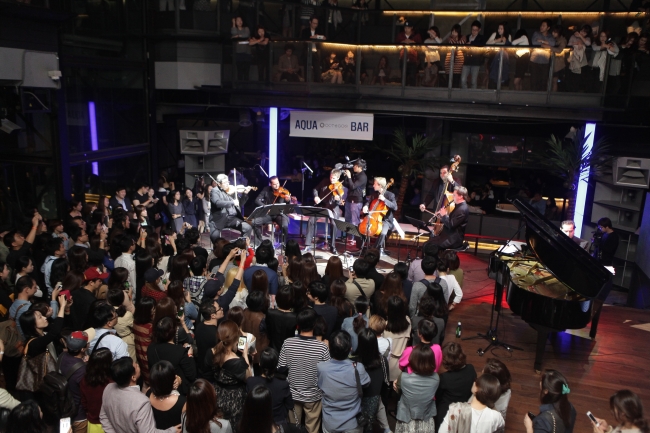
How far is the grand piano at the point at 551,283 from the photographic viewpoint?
5758mm

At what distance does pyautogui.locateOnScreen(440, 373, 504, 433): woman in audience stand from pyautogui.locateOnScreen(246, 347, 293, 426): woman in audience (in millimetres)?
1165

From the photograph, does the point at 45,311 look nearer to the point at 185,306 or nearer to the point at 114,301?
the point at 114,301

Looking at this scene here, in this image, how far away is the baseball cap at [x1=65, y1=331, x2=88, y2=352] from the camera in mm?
4090

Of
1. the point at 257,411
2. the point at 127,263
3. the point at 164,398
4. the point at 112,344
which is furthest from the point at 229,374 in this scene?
the point at 127,263

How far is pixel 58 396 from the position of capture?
3.90 m

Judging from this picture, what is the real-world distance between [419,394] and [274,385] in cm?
113

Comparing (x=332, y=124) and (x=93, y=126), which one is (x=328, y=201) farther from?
(x=93, y=126)

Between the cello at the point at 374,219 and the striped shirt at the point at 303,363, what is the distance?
536 centimetres

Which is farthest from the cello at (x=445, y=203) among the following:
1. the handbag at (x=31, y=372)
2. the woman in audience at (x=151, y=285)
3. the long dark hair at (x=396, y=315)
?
the handbag at (x=31, y=372)

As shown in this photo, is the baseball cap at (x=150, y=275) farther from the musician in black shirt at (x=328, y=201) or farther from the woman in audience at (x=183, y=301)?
the musician in black shirt at (x=328, y=201)

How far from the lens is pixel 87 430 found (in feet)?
13.3

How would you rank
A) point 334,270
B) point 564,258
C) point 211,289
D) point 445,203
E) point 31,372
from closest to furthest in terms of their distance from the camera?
point 31,372, point 211,289, point 334,270, point 564,258, point 445,203

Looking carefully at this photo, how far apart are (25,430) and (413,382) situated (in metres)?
2.63

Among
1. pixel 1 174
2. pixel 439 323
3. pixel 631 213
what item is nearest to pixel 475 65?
pixel 631 213
